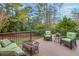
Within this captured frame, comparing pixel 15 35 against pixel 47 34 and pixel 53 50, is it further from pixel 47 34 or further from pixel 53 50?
pixel 53 50

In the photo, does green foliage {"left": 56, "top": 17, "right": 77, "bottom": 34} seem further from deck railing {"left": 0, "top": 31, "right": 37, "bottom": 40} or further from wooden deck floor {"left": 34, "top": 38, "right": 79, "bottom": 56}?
deck railing {"left": 0, "top": 31, "right": 37, "bottom": 40}

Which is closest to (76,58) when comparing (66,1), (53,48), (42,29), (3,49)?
(53,48)

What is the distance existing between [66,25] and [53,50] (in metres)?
0.48

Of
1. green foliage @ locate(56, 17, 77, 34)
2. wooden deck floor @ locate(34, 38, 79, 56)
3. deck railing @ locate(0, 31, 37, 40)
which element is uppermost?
green foliage @ locate(56, 17, 77, 34)

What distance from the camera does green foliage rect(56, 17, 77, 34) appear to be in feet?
11.8

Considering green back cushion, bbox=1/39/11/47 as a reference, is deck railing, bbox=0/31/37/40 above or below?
above

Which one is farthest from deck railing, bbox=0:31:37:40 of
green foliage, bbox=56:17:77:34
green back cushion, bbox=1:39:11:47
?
green foliage, bbox=56:17:77:34

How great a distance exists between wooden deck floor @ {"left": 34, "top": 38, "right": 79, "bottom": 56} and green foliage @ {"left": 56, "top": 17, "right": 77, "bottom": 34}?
10.0 inches

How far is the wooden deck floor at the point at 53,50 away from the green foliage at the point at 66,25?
0.26 metres

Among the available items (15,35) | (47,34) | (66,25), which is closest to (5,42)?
(15,35)

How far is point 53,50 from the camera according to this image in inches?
142

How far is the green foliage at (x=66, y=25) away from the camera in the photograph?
11.8ft

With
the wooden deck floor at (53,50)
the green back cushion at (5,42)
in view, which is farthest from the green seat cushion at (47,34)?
the green back cushion at (5,42)

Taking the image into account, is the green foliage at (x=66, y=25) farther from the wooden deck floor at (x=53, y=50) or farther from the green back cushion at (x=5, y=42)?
the green back cushion at (x=5, y=42)
